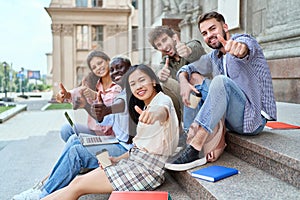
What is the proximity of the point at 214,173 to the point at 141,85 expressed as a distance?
0.61 m

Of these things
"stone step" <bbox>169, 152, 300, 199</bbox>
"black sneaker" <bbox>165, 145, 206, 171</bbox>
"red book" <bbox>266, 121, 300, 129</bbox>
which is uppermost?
"red book" <bbox>266, 121, 300, 129</bbox>

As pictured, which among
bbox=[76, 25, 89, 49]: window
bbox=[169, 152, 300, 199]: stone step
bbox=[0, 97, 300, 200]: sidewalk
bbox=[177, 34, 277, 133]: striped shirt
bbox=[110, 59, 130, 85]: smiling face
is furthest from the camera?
bbox=[0, 97, 300, 200]: sidewalk

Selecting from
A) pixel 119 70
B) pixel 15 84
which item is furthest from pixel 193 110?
pixel 15 84

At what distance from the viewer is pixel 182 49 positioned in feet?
5.72

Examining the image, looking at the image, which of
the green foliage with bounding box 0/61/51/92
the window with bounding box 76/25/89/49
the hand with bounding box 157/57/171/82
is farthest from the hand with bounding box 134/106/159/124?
the green foliage with bounding box 0/61/51/92

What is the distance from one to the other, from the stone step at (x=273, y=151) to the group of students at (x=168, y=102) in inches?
4.7

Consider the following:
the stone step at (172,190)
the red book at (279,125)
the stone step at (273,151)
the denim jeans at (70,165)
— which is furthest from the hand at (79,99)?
the red book at (279,125)

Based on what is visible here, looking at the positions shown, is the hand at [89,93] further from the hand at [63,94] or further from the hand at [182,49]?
the hand at [182,49]

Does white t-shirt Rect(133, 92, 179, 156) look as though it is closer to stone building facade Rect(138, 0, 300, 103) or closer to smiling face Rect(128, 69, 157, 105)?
smiling face Rect(128, 69, 157, 105)

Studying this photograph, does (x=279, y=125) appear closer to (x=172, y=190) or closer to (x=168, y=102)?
(x=172, y=190)

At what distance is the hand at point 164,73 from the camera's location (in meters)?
1.68

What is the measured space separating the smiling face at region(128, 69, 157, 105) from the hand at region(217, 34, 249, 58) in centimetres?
43

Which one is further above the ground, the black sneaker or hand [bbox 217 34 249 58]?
hand [bbox 217 34 249 58]

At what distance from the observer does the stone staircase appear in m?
1.50
